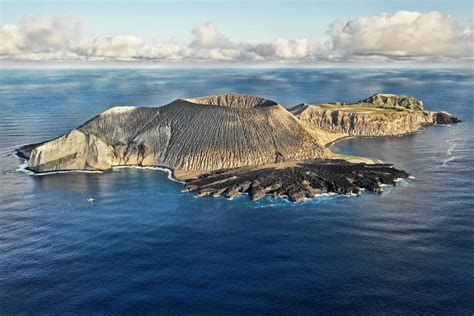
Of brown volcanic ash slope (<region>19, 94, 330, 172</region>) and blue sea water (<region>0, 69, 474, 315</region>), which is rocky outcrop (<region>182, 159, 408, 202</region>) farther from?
brown volcanic ash slope (<region>19, 94, 330, 172</region>)

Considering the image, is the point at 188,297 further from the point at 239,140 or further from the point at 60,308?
the point at 239,140

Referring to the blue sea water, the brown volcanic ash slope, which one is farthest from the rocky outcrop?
the brown volcanic ash slope

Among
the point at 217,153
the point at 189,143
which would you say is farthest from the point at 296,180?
the point at 189,143

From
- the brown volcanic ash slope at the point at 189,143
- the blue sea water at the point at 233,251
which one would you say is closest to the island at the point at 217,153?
the brown volcanic ash slope at the point at 189,143

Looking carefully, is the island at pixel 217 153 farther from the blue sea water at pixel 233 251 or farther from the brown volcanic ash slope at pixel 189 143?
the blue sea water at pixel 233 251

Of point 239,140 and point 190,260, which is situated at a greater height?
point 239,140

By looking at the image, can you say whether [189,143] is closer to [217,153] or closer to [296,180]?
[217,153]

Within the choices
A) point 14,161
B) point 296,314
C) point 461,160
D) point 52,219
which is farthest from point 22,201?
point 461,160
